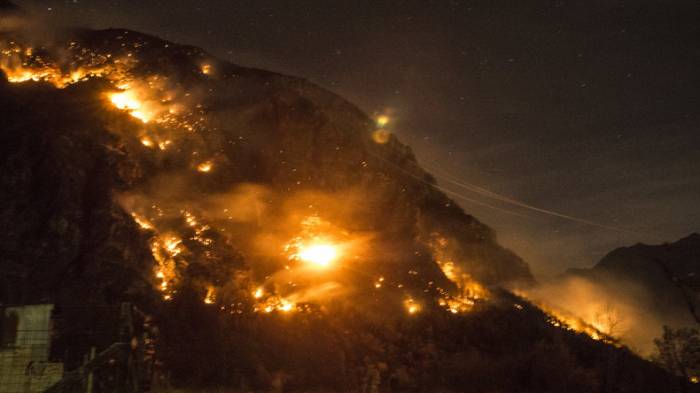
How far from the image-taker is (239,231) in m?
41.4

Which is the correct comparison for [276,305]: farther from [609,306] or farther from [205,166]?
[609,306]

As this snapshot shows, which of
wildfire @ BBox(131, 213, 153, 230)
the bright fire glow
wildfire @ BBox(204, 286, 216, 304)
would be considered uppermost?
wildfire @ BBox(131, 213, 153, 230)

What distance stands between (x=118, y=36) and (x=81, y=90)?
582 inches

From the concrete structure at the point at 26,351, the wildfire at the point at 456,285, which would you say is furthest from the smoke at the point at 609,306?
the concrete structure at the point at 26,351

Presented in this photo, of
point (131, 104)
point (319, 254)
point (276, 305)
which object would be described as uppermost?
point (131, 104)

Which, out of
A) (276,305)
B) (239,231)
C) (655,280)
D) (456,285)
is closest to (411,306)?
(456,285)

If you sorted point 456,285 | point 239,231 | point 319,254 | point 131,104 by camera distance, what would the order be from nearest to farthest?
1. point 239,231
2. point 319,254
3. point 131,104
4. point 456,285

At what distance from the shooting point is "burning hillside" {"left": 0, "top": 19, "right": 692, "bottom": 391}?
29953mm

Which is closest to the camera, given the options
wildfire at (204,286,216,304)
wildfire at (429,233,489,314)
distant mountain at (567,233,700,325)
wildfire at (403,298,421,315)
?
wildfire at (204,286,216,304)

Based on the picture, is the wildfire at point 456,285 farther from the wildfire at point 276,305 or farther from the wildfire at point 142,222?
the wildfire at point 142,222

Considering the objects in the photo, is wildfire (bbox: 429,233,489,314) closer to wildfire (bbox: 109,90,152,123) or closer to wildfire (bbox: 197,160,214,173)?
wildfire (bbox: 197,160,214,173)

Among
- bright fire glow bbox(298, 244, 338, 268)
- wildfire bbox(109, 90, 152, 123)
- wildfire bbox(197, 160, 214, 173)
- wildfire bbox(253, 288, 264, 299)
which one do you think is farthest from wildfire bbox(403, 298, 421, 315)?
wildfire bbox(109, 90, 152, 123)

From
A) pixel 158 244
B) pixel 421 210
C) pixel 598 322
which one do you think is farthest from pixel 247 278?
pixel 598 322

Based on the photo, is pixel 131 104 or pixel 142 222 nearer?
pixel 142 222
